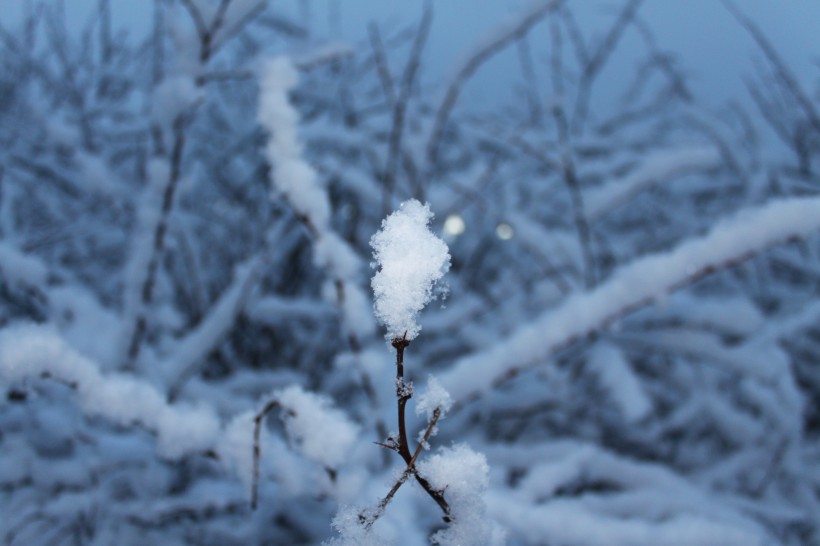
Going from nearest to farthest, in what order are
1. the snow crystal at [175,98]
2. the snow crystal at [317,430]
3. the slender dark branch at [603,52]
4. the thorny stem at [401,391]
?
the thorny stem at [401,391] < the snow crystal at [317,430] < the snow crystal at [175,98] < the slender dark branch at [603,52]

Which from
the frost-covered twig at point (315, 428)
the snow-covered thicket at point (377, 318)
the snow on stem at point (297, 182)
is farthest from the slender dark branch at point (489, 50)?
the frost-covered twig at point (315, 428)

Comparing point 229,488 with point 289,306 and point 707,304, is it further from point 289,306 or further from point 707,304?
point 707,304

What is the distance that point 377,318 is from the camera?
251mm

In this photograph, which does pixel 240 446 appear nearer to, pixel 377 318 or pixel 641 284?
pixel 377 318

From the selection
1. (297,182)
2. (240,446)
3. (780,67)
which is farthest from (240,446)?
(780,67)

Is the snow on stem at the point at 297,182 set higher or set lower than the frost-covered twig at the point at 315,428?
higher


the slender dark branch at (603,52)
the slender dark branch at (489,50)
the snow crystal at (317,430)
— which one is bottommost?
the snow crystal at (317,430)

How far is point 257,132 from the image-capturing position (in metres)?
1.46

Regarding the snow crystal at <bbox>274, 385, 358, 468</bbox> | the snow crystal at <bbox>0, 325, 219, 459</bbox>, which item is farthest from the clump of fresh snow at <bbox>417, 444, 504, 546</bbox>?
the snow crystal at <bbox>0, 325, 219, 459</bbox>

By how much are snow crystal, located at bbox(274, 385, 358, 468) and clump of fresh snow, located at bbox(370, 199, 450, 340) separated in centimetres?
21

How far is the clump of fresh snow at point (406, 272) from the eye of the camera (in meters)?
0.23

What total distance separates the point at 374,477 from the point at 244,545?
19 centimetres

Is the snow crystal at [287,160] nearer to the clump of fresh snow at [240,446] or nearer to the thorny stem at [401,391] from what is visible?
the clump of fresh snow at [240,446]

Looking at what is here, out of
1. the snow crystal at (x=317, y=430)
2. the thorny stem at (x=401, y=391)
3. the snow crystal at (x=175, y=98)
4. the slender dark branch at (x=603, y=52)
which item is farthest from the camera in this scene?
the slender dark branch at (x=603, y=52)
